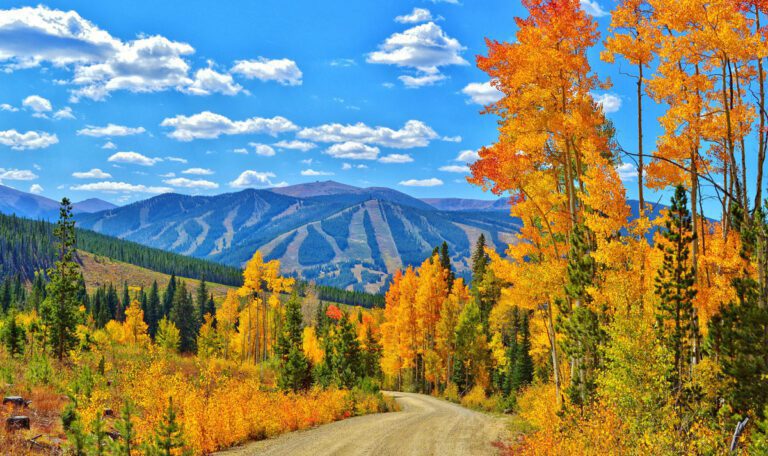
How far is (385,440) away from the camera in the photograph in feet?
55.8

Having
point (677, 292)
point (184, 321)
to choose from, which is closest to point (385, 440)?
point (677, 292)

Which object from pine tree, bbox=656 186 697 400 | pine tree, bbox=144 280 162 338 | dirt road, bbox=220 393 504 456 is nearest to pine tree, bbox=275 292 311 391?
dirt road, bbox=220 393 504 456

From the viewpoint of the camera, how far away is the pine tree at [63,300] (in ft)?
99.3

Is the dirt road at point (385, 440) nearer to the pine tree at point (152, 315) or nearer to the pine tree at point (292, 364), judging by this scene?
the pine tree at point (292, 364)

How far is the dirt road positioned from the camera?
49.9ft

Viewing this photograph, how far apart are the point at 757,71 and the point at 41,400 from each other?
990 inches

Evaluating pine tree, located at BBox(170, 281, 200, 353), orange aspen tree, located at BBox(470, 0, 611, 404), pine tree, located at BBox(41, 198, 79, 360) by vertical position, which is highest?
orange aspen tree, located at BBox(470, 0, 611, 404)

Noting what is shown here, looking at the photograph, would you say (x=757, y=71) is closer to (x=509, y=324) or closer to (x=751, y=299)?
(x=751, y=299)

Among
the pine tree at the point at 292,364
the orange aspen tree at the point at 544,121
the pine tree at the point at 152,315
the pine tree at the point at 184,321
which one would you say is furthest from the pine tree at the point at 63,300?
the pine tree at the point at 152,315

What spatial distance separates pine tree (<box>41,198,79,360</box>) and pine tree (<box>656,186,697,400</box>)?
30665 millimetres

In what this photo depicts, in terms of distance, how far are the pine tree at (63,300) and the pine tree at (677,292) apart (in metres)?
30.7

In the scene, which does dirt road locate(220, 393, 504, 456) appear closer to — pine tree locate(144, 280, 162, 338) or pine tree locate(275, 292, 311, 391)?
pine tree locate(275, 292, 311, 391)

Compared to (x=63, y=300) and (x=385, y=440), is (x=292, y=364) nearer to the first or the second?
(x=63, y=300)

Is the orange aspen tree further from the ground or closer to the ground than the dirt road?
further from the ground
